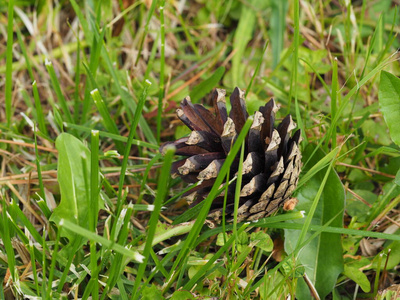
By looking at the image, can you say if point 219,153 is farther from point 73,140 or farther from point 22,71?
point 22,71

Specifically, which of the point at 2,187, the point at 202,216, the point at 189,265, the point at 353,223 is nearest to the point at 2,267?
the point at 2,187

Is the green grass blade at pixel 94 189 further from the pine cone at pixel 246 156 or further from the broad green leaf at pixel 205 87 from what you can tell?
the broad green leaf at pixel 205 87

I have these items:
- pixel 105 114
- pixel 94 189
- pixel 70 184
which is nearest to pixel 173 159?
pixel 105 114

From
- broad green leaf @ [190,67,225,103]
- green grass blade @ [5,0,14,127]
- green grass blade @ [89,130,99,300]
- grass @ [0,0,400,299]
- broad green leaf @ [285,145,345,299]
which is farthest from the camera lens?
broad green leaf @ [190,67,225,103]

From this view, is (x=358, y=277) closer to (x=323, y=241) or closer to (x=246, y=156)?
(x=323, y=241)

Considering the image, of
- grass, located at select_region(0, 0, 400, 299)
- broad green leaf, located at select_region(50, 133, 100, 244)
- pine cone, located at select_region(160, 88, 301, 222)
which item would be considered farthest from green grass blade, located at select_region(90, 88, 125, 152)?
pine cone, located at select_region(160, 88, 301, 222)

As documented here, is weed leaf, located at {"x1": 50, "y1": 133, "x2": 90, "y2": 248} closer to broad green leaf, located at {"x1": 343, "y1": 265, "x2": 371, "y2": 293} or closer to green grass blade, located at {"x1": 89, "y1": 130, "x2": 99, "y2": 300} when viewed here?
green grass blade, located at {"x1": 89, "y1": 130, "x2": 99, "y2": 300}

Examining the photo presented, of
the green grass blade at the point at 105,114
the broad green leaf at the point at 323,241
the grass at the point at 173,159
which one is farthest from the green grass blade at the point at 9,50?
the broad green leaf at the point at 323,241
